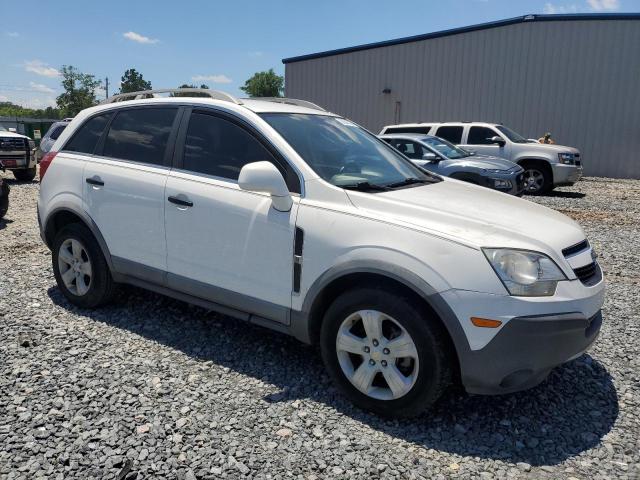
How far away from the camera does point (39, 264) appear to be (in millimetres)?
5957

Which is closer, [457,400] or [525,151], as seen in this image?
[457,400]

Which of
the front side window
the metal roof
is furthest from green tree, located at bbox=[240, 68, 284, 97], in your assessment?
the front side window

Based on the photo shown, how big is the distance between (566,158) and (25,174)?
15.1 metres

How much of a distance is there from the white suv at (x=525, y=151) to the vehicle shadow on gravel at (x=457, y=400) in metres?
10.3

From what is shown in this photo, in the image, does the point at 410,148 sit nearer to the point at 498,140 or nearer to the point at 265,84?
the point at 498,140

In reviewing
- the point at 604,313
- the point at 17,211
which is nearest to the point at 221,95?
the point at 604,313

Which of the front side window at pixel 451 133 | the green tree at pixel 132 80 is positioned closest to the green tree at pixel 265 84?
the green tree at pixel 132 80

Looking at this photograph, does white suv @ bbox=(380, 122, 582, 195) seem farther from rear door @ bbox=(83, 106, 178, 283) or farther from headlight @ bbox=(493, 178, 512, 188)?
rear door @ bbox=(83, 106, 178, 283)

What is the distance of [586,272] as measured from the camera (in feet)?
9.53

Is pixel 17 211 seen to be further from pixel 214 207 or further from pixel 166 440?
pixel 166 440

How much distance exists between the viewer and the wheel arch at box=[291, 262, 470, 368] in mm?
2629

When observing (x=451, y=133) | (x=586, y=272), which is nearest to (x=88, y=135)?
(x=586, y=272)

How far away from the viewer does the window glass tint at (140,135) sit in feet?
13.0

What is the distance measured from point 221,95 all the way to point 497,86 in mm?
19871
